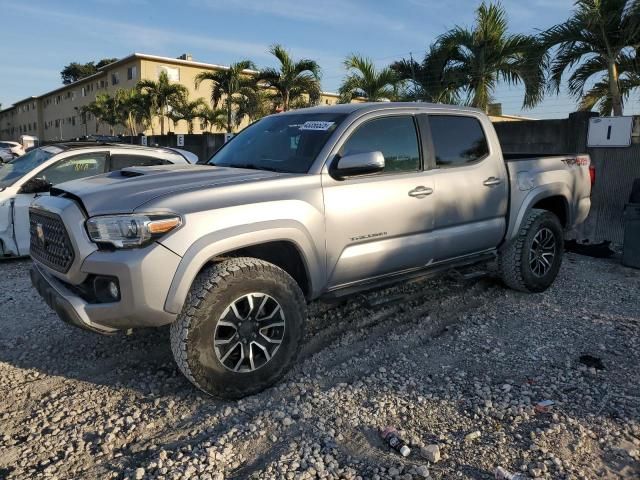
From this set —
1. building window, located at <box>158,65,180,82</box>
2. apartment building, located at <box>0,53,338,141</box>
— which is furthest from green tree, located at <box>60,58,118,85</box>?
building window, located at <box>158,65,180,82</box>

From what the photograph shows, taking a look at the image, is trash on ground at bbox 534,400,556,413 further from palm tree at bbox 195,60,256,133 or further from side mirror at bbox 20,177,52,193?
palm tree at bbox 195,60,256,133

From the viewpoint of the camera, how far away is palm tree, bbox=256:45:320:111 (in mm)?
18578

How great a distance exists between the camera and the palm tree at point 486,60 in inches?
445

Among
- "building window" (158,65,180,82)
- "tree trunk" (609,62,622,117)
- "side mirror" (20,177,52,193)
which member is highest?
"building window" (158,65,180,82)

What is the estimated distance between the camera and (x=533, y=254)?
5309 millimetres

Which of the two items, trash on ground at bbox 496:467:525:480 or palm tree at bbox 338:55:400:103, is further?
palm tree at bbox 338:55:400:103

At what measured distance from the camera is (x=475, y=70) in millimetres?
12047

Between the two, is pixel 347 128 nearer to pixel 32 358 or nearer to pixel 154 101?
pixel 32 358

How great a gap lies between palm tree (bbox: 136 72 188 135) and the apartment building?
179 centimetres

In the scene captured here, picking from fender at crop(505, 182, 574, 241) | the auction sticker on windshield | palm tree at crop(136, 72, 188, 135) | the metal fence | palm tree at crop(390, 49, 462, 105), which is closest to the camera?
the auction sticker on windshield

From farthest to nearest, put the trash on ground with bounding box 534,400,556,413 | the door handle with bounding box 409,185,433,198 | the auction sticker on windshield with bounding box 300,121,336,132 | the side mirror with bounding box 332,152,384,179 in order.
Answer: the door handle with bounding box 409,185,433,198 < the auction sticker on windshield with bounding box 300,121,336,132 < the side mirror with bounding box 332,152,384,179 < the trash on ground with bounding box 534,400,556,413

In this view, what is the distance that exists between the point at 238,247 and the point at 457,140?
2463 millimetres

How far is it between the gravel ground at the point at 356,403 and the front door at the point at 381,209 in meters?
0.44

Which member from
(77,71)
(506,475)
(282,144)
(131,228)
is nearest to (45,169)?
(282,144)
